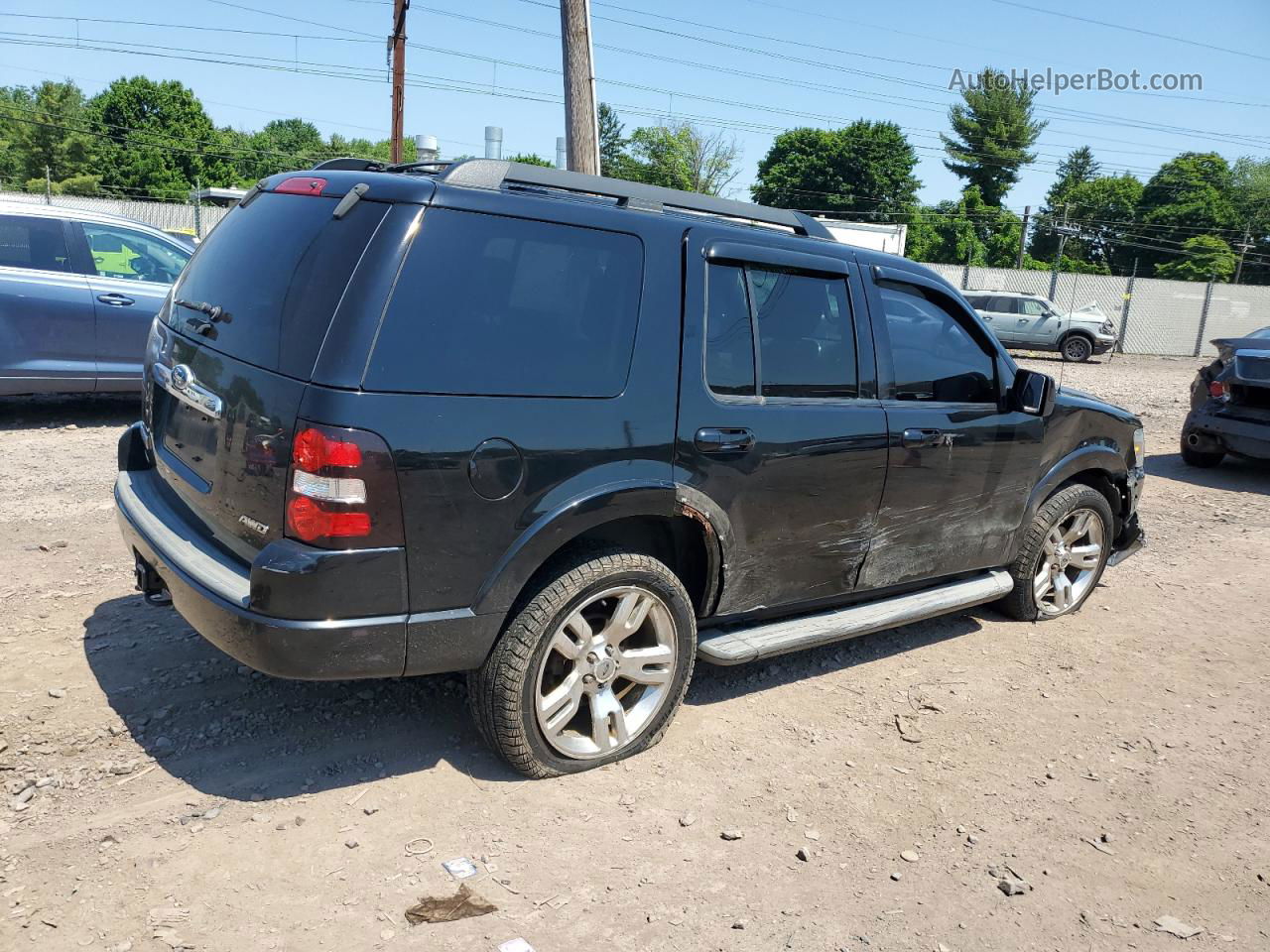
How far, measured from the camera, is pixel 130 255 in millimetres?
8219

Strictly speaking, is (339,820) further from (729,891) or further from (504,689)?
(729,891)

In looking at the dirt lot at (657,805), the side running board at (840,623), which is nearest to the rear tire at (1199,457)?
the dirt lot at (657,805)

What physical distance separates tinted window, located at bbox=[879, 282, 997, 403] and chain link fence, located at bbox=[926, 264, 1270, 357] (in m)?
27.7

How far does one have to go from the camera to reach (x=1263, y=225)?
65188 millimetres

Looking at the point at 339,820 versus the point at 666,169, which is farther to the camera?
the point at 666,169

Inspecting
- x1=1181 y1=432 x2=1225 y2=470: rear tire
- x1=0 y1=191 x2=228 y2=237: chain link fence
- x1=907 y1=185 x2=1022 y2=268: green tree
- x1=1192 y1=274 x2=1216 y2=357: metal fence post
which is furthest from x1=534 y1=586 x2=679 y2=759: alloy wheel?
x1=907 y1=185 x2=1022 y2=268: green tree

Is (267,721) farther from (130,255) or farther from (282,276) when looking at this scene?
(130,255)

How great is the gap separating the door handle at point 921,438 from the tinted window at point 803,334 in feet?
1.08

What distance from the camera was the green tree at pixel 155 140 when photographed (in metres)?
60.5

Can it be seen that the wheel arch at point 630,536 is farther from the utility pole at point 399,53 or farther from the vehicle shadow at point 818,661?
→ the utility pole at point 399,53

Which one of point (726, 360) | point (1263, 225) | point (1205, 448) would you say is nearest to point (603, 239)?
point (726, 360)

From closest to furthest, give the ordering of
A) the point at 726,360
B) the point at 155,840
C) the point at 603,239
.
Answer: the point at 155,840, the point at 603,239, the point at 726,360

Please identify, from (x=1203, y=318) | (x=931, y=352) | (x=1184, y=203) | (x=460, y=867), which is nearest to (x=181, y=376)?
(x=460, y=867)

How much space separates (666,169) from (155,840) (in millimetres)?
71313
